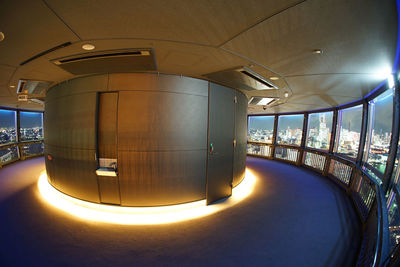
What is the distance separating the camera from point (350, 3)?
1162 mm

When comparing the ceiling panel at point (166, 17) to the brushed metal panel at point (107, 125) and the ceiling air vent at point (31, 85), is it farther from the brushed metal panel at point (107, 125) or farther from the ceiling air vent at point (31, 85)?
the ceiling air vent at point (31, 85)

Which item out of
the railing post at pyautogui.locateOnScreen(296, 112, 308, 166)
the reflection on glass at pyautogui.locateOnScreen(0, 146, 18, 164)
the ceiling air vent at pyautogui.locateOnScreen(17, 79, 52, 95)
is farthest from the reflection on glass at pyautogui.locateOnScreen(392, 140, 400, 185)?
the reflection on glass at pyautogui.locateOnScreen(0, 146, 18, 164)

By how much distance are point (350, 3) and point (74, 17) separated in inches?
96.7

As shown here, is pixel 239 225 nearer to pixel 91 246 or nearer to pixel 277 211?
pixel 277 211

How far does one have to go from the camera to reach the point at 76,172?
3.39m

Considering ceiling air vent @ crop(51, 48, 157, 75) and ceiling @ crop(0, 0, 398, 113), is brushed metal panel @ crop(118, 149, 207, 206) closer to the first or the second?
ceiling air vent @ crop(51, 48, 157, 75)

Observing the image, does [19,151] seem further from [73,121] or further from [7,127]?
[73,121]

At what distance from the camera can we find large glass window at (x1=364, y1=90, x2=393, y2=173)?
9.11ft

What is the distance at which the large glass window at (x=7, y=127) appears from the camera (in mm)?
6945

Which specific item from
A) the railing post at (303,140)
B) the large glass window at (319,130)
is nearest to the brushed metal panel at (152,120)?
the large glass window at (319,130)

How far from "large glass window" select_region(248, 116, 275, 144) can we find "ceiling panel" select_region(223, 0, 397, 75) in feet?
23.5

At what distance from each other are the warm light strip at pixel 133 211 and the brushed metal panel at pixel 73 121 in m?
1.34

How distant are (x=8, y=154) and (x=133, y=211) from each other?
8.42m

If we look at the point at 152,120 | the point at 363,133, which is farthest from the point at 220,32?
the point at 363,133
